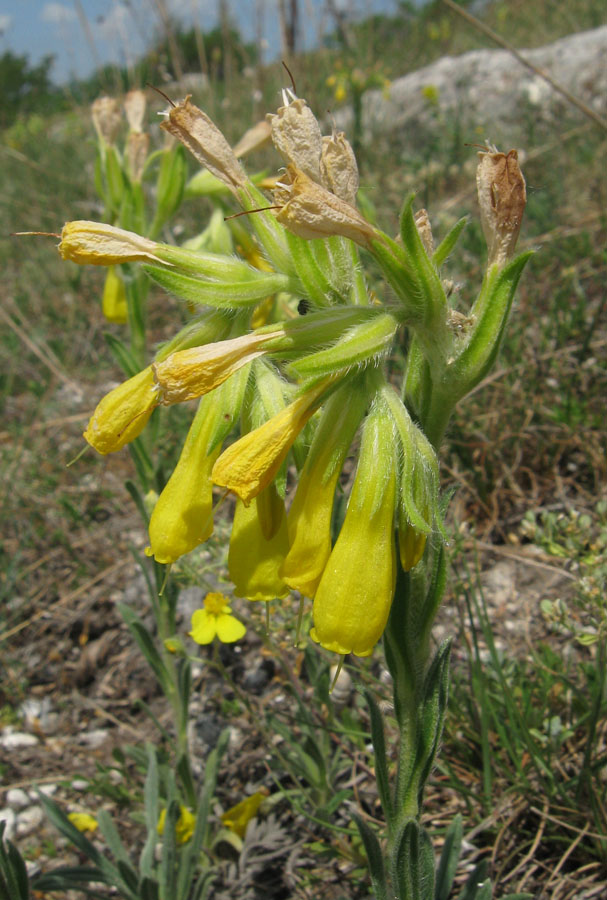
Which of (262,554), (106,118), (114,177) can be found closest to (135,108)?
(106,118)

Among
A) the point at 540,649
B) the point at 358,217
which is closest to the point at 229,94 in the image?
the point at 540,649

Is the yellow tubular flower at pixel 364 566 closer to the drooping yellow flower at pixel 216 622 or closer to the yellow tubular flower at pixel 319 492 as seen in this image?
the yellow tubular flower at pixel 319 492

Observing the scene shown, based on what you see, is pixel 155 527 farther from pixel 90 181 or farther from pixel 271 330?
pixel 90 181

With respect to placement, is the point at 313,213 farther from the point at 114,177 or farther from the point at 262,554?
the point at 114,177

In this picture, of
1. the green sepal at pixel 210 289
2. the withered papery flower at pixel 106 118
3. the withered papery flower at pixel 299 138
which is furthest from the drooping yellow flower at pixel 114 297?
the withered papery flower at pixel 299 138

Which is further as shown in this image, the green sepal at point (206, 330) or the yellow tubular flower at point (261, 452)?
the green sepal at point (206, 330)

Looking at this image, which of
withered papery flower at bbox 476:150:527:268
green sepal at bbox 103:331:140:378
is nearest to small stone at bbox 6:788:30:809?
green sepal at bbox 103:331:140:378

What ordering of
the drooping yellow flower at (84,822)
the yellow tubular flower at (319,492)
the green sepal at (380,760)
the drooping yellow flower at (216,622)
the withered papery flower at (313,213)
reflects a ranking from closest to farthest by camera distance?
the withered papery flower at (313,213) → the yellow tubular flower at (319,492) → the green sepal at (380,760) → the drooping yellow flower at (216,622) → the drooping yellow flower at (84,822)
